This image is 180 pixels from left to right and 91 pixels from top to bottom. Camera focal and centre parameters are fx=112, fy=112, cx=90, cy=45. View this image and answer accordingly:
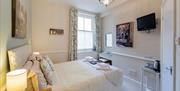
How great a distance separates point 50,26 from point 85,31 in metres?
1.66

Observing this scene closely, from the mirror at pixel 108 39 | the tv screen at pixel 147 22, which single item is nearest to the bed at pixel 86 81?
the tv screen at pixel 147 22

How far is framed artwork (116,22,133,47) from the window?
5.37 feet

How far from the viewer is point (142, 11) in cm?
310

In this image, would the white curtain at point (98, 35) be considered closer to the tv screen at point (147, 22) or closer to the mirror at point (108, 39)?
the mirror at point (108, 39)

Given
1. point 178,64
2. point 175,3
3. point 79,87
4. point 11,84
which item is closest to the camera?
point 11,84

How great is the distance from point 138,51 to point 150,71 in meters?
1.02

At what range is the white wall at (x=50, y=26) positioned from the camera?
384 centimetres

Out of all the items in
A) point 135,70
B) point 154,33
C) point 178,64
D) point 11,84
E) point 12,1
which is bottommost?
point 135,70

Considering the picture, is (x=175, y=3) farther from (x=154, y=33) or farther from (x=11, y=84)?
(x=11, y=84)

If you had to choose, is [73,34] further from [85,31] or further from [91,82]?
[91,82]

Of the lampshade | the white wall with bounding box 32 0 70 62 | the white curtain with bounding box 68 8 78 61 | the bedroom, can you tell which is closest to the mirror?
the bedroom

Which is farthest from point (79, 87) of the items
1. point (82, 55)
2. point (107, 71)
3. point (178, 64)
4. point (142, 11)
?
point (82, 55)

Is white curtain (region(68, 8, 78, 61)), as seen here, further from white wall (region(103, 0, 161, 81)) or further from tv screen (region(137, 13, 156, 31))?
tv screen (region(137, 13, 156, 31))

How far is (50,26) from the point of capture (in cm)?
412
